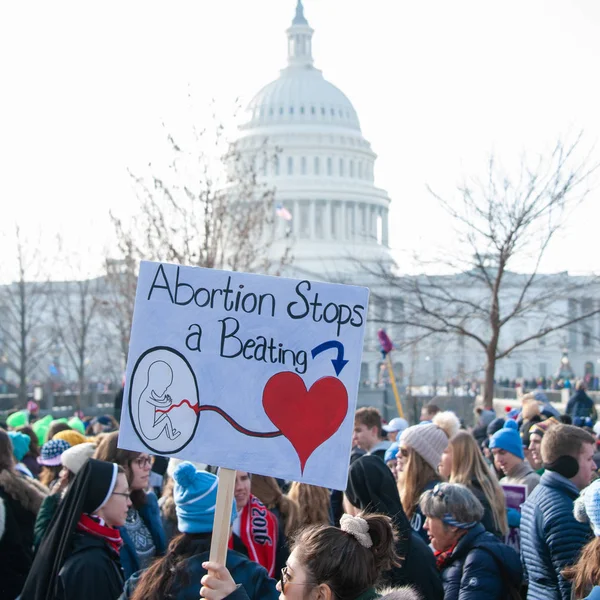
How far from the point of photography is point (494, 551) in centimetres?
529

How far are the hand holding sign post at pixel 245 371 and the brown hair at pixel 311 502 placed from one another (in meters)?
2.26

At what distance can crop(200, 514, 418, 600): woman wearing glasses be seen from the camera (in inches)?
142

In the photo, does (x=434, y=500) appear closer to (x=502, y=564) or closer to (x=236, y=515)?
(x=502, y=564)

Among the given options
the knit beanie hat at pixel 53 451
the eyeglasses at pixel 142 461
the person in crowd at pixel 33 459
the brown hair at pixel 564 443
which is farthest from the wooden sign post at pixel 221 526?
the person in crowd at pixel 33 459

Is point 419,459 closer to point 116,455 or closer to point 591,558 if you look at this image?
point 116,455

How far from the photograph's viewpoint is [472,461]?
6.91 meters

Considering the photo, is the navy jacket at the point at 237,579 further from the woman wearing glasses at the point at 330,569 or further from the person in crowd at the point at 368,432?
the person in crowd at the point at 368,432

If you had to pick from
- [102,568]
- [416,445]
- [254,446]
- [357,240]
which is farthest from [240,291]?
[357,240]

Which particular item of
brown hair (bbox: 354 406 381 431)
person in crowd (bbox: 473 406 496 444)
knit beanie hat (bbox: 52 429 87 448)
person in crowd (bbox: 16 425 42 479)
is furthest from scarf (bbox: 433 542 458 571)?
person in crowd (bbox: 473 406 496 444)

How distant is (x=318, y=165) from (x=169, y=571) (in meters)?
90.9

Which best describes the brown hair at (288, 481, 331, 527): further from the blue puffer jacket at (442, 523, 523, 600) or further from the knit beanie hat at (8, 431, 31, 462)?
the knit beanie hat at (8, 431, 31, 462)

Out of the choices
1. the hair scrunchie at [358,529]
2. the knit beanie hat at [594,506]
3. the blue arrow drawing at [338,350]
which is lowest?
the hair scrunchie at [358,529]

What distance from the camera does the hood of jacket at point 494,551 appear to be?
525 cm

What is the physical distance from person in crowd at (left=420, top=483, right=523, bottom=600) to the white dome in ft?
291
